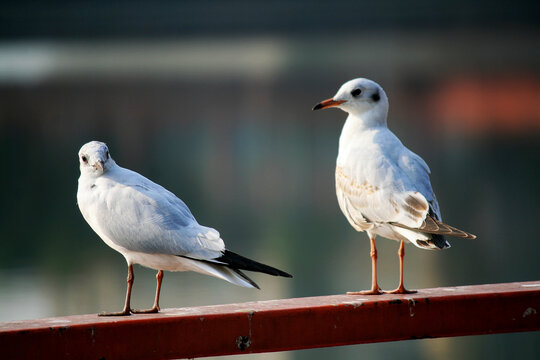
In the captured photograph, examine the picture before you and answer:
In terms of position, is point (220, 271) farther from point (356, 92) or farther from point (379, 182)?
point (356, 92)

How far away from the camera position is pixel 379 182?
3506 mm

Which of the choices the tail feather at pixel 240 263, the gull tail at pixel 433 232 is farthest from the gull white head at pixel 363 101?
the tail feather at pixel 240 263

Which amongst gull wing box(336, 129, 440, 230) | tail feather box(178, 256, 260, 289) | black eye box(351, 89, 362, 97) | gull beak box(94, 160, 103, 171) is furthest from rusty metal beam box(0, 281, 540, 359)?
black eye box(351, 89, 362, 97)

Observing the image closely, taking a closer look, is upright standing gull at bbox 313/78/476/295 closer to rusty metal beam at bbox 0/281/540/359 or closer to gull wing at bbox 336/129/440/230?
gull wing at bbox 336/129/440/230

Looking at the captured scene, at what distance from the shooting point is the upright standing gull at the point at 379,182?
3336mm

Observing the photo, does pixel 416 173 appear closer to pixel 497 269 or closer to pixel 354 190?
pixel 354 190

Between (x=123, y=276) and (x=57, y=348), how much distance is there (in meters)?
8.76

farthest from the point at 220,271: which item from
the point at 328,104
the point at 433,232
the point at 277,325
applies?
the point at 328,104

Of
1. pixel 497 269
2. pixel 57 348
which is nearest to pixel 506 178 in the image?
pixel 497 269

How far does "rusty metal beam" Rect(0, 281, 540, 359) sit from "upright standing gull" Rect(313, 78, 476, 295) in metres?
0.28

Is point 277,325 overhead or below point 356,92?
below

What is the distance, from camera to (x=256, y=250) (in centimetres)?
1212

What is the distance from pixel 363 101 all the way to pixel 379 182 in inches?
20.4

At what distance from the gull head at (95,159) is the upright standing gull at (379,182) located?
1052mm
